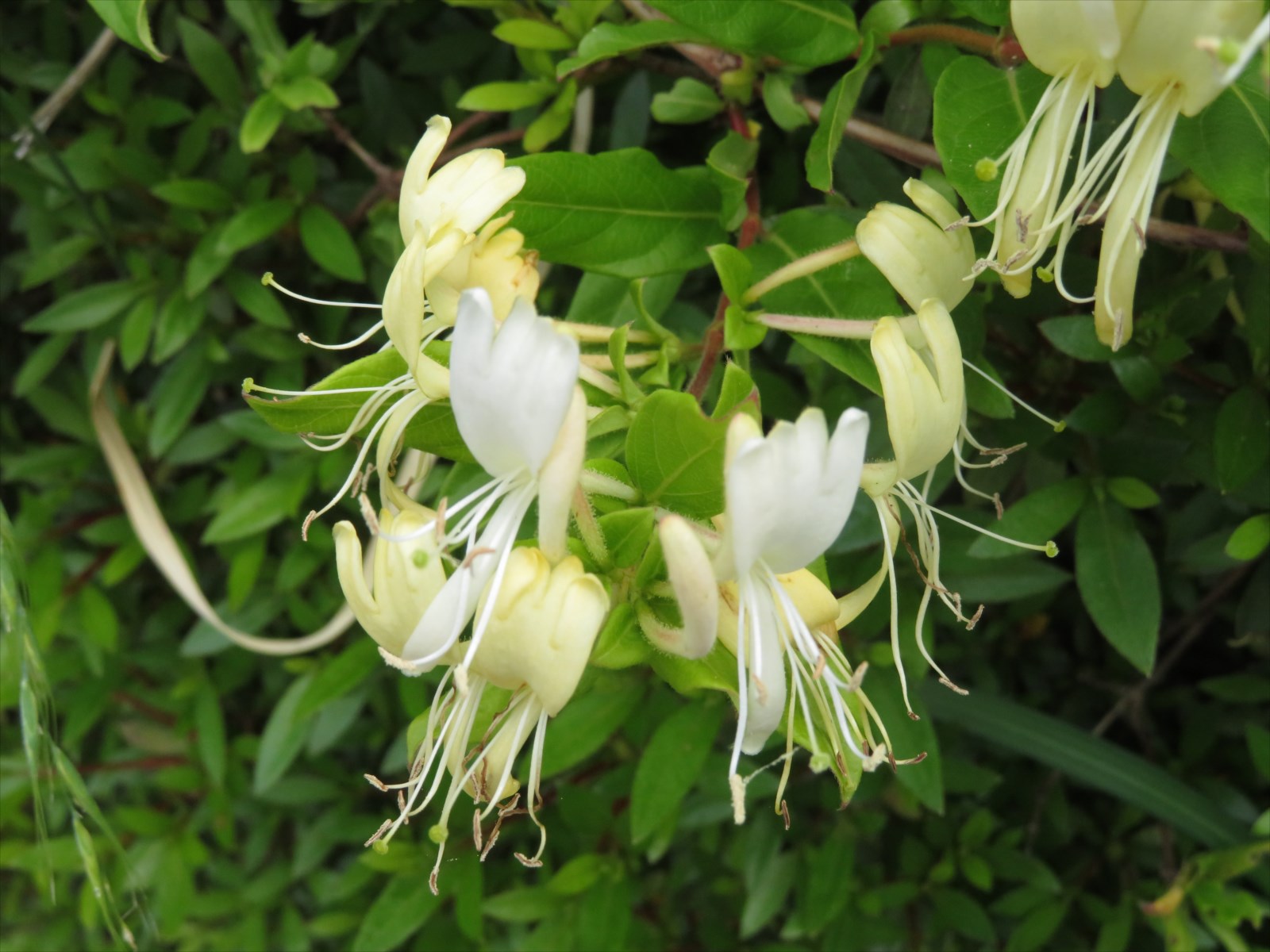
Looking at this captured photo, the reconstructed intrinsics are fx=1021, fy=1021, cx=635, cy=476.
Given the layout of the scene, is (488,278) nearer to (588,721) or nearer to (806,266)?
(806,266)

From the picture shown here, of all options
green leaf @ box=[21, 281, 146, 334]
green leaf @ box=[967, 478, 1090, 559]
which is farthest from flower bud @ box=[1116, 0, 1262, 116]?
green leaf @ box=[21, 281, 146, 334]

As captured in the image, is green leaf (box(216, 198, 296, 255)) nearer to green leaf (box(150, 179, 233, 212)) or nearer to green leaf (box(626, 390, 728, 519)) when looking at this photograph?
green leaf (box(150, 179, 233, 212))

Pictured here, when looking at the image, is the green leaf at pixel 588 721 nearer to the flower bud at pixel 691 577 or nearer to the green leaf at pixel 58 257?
the flower bud at pixel 691 577

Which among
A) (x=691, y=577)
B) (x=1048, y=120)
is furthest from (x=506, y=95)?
(x=691, y=577)

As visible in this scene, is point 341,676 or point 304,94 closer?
point 304,94

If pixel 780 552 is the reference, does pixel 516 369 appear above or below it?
above

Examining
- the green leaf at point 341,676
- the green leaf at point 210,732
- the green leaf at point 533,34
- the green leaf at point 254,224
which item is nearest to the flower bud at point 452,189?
the green leaf at point 533,34
